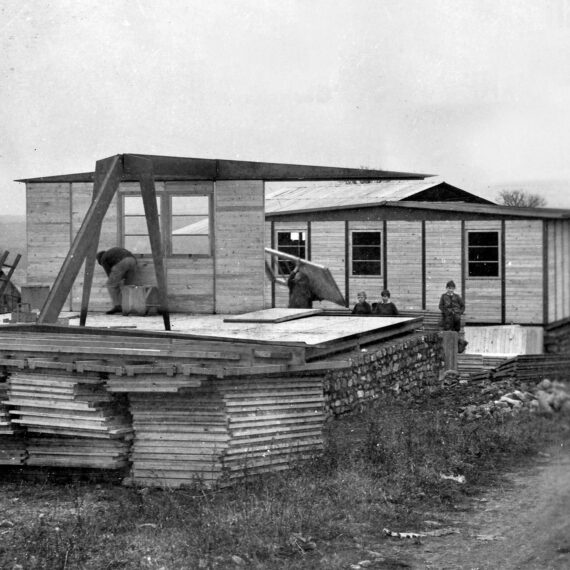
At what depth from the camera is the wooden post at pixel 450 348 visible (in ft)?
67.7

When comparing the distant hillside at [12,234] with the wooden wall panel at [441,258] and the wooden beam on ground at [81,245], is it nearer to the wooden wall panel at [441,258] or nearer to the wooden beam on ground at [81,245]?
the wooden wall panel at [441,258]

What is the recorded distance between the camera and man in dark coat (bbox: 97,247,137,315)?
19.6 m

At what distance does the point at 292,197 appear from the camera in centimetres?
3375

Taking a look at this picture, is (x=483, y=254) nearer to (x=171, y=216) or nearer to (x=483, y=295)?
(x=483, y=295)

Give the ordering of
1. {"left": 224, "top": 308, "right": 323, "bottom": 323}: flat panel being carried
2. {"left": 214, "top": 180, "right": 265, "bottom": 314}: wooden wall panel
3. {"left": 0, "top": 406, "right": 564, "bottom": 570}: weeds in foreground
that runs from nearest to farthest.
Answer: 1. {"left": 0, "top": 406, "right": 564, "bottom": 570}: weeds in foreground
2. {"left": 224, "top": 308, "right": 323, "bottom": 323}: flat panel being carried
3. {"left": 214, "top": 180, "right": 265, "bottom": 314}: wooden wall panel

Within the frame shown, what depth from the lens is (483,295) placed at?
27844mm

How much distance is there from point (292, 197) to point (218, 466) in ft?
78.6

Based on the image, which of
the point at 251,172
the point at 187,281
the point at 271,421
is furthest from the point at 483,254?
the point at 271,421

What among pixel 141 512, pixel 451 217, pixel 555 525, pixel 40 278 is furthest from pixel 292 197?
pixel 555 525

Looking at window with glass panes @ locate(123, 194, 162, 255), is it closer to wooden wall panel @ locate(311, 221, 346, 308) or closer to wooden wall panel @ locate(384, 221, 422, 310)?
wooden wall panel @ locate(311, 221, 346, 308)

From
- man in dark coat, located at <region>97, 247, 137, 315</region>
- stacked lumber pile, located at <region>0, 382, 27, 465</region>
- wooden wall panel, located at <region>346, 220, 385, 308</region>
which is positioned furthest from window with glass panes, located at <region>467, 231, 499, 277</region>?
stacked lumber pile, located at <region>0, 382, 27, 465</region>

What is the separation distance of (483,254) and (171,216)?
37.8 ft

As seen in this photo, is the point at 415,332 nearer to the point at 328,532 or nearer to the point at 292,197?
the point at 328,532

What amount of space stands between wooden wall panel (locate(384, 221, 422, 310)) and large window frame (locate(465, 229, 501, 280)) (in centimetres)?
151
